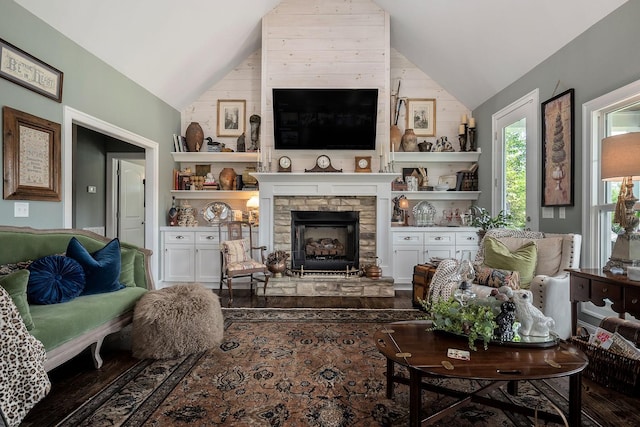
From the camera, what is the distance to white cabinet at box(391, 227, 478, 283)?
4.80m

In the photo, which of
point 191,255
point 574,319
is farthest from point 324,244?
point 574,319

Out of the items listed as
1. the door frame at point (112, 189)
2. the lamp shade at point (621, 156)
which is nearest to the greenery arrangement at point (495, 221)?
the lamp shade at point (621, 156)

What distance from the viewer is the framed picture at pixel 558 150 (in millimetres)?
3262

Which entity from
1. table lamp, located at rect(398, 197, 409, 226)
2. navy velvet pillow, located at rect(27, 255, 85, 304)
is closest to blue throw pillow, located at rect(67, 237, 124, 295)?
navy velvet pillow, located at rect(27, 255, 85, 304)

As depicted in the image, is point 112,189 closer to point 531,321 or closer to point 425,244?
point 425,244

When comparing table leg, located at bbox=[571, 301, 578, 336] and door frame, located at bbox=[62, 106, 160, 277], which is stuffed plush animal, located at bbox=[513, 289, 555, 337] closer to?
table leg, located at bbox=[571, 301, 578, 336]

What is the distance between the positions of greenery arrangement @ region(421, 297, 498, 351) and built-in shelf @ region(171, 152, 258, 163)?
381cm

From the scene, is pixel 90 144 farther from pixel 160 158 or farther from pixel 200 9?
pixel 200 9

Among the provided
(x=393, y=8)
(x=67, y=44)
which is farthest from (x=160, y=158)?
(x=393, y=8)

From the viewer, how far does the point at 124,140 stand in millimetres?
3932

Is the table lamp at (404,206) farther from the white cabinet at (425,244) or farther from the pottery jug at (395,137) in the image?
the pottery jug at (395,137)

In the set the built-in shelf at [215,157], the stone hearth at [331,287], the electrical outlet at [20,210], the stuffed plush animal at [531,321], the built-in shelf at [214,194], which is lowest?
the stone hearth at [331,287]

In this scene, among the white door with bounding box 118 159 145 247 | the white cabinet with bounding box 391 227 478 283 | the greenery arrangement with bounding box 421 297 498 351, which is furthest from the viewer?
the white door with bounding box 118 159 145 247

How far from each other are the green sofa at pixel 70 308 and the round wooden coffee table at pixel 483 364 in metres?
1.75
